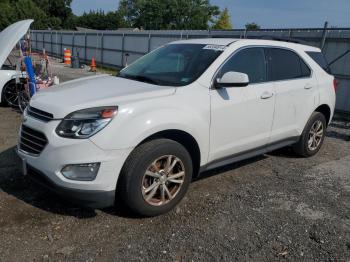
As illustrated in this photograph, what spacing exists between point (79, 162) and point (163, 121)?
2.77 feet

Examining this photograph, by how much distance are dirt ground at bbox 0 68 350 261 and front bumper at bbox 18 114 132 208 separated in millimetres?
390

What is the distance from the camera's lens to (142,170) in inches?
128

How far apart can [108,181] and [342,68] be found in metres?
8.80

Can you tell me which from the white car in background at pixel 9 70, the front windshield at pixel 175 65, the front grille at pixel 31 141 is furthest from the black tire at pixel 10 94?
the front grille at pixel 31 141

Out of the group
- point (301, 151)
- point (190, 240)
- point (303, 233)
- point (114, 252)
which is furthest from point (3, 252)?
point (301, 151)

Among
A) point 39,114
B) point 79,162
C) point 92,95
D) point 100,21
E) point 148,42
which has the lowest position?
point 79,162

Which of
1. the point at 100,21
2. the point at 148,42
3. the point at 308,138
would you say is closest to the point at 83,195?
the point at 308,138

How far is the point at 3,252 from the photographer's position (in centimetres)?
292

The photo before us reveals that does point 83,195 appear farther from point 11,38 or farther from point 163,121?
point 11,38

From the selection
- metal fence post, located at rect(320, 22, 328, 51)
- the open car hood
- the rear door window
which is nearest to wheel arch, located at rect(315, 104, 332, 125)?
the rear door window

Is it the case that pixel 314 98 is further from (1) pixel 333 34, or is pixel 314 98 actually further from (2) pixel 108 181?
(1) pixel 333 34

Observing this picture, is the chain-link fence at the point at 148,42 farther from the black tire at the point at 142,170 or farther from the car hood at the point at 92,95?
the black tire at the point at 142,170

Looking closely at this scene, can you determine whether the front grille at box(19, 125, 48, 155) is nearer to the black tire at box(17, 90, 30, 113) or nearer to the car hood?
the car hood

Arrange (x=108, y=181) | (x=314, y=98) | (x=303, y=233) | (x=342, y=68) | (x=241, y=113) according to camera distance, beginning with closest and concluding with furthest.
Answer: (x=108, y=181), (x=303, y=233), (x=241, y=113), (x=314, y=98), (x=342, y=68)
